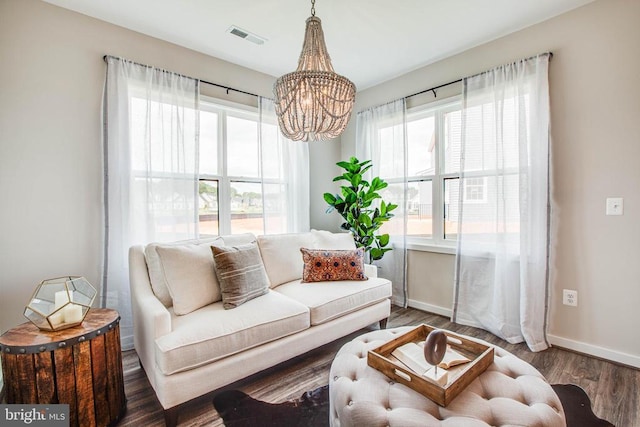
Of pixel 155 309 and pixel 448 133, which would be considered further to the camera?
pixel 448 133

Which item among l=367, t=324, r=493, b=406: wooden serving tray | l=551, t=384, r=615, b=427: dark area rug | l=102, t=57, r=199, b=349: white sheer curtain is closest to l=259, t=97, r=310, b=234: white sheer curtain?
l=102, t=57, r=199, b=349: white sheer curtain

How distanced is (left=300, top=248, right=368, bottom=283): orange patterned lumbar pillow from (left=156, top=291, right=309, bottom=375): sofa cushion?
19.1 inches

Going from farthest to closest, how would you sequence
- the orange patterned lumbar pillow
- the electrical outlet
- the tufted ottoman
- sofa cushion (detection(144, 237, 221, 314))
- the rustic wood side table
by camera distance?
1. the orange patterned lumbar pillow
2. the electrical outlet
3. sofa cushion (detection(144, 237, 221, 314))
4. the rustic wood side table
5. the tufted ottoman

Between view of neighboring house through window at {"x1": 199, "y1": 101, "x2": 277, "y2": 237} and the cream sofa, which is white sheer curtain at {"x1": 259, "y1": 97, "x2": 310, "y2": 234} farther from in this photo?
the cream sofa

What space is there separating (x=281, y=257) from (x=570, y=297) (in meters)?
2.43

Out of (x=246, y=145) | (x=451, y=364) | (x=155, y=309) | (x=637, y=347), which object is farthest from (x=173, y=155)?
(x=637, y=347)

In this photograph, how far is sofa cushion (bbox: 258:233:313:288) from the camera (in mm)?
2693

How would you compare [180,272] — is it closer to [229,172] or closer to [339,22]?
[229,172]

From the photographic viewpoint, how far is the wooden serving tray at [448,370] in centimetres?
115

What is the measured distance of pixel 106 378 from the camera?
1.60m

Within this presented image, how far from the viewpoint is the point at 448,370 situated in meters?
1.32

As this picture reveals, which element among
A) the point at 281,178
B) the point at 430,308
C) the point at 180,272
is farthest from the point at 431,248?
the point at 180,272

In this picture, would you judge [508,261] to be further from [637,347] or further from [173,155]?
[173,155]

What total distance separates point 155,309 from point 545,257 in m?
2.91
